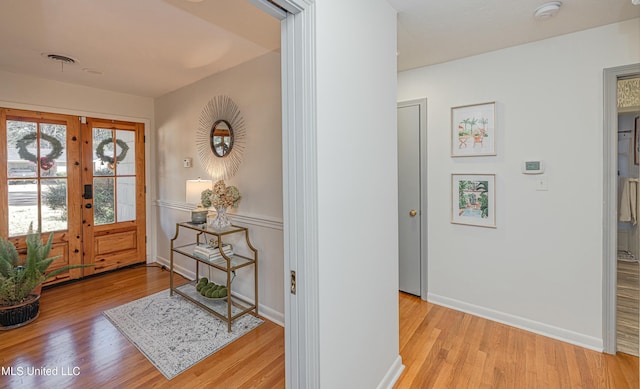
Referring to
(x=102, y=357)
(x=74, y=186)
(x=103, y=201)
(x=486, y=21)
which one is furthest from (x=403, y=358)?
(x=74, y=186)

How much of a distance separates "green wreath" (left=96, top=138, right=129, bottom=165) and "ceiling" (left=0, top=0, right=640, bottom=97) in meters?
1.10

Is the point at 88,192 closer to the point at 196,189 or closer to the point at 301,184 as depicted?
the point at 196,189

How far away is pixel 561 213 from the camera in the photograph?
2.33 metres

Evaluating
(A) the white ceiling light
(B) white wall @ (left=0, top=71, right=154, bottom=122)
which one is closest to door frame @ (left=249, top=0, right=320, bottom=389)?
(A) the white ceiling light

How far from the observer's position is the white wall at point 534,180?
2.19 metres

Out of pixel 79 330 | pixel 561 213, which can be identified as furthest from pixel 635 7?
pixel 79 330

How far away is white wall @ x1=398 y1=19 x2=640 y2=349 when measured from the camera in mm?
2193

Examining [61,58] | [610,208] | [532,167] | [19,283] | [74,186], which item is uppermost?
[61,58]

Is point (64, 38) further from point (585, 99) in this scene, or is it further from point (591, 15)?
point (585, 99)

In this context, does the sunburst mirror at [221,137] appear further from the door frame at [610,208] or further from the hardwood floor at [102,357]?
the door frame at [610,208]

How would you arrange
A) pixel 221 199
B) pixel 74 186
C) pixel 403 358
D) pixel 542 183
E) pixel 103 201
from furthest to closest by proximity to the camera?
1. pixel 103 201
2. pixel 74 186
3. pixel 221 199
4. pixel 542 183
5. pixel 403 358

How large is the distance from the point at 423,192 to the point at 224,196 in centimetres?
199

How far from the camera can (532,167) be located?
7.90ft

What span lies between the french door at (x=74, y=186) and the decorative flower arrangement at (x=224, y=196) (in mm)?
2040
